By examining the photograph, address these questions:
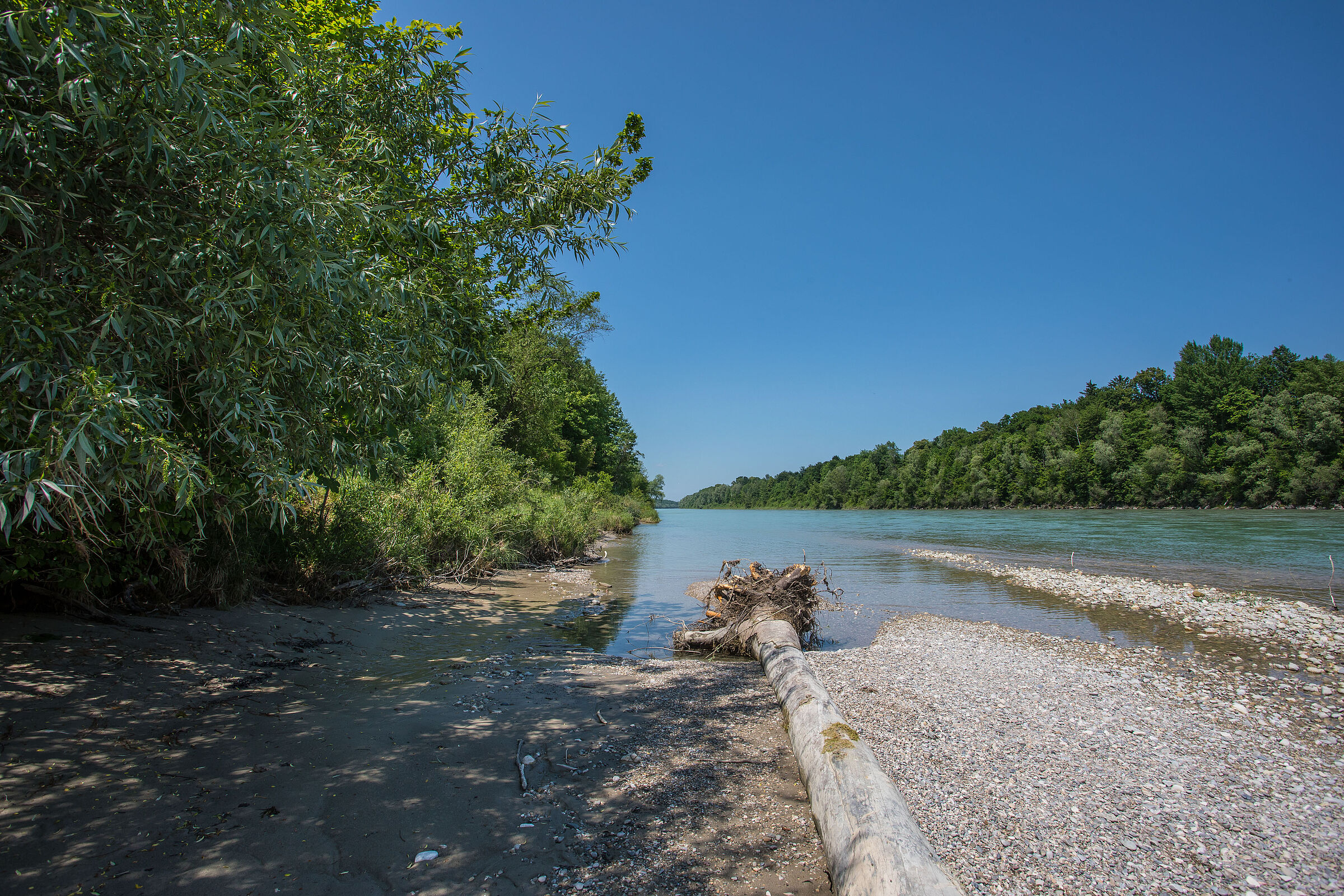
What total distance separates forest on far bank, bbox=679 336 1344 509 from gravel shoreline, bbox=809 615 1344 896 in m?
64.4

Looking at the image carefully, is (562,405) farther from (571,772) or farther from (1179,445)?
(1179,445)

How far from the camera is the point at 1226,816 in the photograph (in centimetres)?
447

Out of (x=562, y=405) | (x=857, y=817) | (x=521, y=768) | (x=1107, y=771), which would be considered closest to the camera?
(x=857, y=817)

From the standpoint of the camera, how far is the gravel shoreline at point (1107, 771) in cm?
386

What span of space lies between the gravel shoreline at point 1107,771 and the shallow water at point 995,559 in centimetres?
301

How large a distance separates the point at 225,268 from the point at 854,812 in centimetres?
547

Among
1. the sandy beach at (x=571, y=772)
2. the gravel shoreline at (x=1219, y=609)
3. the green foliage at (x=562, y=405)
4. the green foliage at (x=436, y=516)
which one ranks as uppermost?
the green foliage at (x=562, y=405)

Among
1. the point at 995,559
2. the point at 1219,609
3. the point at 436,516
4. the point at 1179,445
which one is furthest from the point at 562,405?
the point at 1179,445

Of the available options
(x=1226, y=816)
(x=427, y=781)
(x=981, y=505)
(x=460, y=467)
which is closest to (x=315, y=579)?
(x=460, y=467)

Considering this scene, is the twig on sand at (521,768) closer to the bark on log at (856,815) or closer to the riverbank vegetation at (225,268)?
the bark on log at (856,815)

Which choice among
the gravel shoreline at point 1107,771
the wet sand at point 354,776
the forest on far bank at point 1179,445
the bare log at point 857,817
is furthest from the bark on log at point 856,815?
the forest on far bank at point 1179,445

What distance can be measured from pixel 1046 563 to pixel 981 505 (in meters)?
77.5

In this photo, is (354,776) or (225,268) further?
(354,776)

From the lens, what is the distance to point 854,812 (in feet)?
12.5
